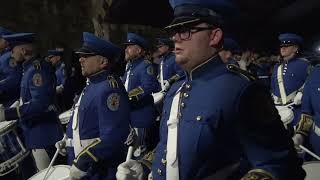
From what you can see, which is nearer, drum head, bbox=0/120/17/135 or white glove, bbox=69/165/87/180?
white glove, bbox=69/165/87/180

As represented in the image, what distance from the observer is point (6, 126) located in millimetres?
5270

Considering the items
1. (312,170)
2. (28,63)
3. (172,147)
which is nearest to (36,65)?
(28,63)

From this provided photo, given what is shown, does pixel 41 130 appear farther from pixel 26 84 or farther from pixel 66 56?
pixel 66 56

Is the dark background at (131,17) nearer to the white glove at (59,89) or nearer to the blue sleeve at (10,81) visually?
the white glove at (59,89)

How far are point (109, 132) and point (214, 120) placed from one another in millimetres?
1642

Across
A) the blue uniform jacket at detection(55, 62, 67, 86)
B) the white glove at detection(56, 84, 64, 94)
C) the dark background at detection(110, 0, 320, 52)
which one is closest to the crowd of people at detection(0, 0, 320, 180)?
the white glove at detection(56, 84, 64, 94)

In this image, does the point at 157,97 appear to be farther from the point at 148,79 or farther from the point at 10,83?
the point at 10,83

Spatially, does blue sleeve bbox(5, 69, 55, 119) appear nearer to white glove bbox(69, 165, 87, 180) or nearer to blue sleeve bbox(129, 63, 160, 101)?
blue sleeve bbox(129, 63, 160, 101)

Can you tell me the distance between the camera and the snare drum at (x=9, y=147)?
5.25 m

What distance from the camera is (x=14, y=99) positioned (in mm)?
6496

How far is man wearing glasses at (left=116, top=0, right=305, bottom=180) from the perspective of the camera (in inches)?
77.8

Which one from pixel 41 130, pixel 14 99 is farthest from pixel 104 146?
pixel 14 99

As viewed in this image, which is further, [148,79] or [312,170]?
[148,79]

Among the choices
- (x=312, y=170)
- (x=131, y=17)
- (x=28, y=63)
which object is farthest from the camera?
(x=131, y=17)
